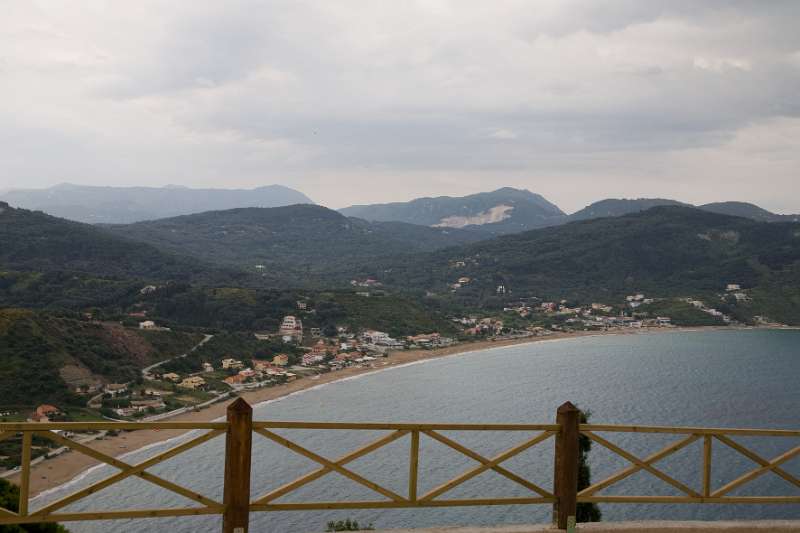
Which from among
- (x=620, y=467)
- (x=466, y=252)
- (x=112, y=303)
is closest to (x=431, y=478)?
(x=620, y=467)

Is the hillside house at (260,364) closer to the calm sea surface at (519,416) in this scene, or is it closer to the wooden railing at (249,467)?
the calm sea surface at (519,416)

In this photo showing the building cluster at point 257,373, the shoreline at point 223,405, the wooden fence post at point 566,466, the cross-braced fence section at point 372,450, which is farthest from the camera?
the building cluster at point 257,373

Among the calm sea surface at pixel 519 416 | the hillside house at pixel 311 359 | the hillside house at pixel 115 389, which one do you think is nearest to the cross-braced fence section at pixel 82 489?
the calm sea surface at pixel 519 416

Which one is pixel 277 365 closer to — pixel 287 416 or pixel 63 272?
pixel 287 416

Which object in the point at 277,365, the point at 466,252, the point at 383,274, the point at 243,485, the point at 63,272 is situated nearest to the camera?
the point at 243,485

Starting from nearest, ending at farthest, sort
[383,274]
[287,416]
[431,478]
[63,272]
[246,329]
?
[431,478], [287,416], [246,329], [63,272], [383,274]
